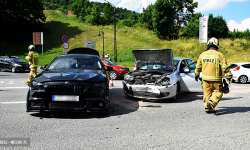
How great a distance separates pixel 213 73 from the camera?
544 cm

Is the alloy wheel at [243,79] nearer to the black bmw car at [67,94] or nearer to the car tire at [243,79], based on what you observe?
the car tire at [243,79]

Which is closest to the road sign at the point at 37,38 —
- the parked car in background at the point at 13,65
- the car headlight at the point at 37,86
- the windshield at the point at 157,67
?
the parked car in background at the point at 13,65

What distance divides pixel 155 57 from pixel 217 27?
159 feet

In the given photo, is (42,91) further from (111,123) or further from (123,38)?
(123,38)

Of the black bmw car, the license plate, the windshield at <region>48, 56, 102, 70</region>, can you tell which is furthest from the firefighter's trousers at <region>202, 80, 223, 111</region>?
the license plate

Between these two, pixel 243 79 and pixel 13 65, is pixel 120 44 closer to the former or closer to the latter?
pixel 13 65

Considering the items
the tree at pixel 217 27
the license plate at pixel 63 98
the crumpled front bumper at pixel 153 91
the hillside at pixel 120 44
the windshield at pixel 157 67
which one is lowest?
the crumpled front bumper at pixel 153 91

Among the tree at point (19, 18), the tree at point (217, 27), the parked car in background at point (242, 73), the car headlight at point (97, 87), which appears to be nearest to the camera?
the car headlight at point (97, 87)

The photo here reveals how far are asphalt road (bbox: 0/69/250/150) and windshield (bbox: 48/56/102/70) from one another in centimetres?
134

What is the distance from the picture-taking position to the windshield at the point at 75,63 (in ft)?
20.5

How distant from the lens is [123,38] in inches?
2025

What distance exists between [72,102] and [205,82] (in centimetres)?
327

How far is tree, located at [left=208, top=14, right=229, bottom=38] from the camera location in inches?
2023

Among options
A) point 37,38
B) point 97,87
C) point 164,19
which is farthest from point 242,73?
point 164,19
